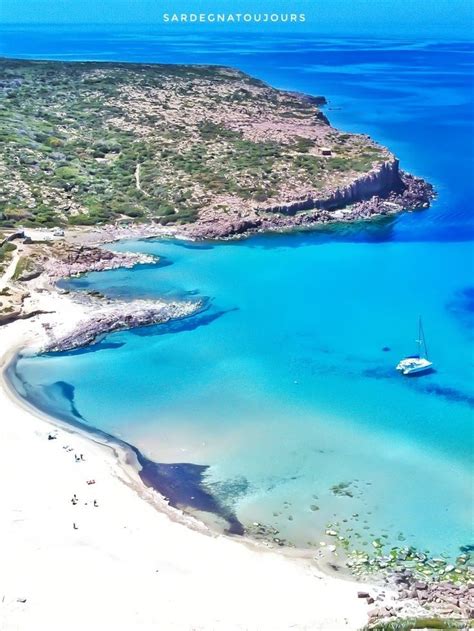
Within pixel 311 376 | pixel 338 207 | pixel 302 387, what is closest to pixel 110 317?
pixel 311 376

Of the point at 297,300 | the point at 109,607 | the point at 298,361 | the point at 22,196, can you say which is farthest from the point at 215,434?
the point at 22,196

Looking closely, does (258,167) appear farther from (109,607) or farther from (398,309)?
(109,607)

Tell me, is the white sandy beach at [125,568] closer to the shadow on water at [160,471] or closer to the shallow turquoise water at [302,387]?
the shadow on water at [160,471]

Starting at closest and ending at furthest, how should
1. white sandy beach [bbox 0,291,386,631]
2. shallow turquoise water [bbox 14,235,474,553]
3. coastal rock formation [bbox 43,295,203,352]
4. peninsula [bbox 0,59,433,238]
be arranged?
1. white sandy beach [bbox 0,291,386,631]
2. shallow turquoise water [bbox 14,235,474,553]
3. coastal rock formation [bbox 43,295,203,352]
4. peninsula [bbox 0,59,433,238]

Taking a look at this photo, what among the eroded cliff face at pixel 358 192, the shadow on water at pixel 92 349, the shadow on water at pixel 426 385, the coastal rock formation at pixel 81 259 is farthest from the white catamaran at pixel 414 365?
the eroded cliff face at pixel 358 192

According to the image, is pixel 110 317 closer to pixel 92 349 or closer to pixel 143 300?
pixel 92 349

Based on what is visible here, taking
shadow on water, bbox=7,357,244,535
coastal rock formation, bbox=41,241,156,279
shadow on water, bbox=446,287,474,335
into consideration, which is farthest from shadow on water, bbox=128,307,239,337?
shadow on water, bbox=446,287,474,335

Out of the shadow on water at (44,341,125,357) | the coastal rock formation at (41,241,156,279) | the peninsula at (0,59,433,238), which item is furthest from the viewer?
the peninsula at (0,59,433,238)

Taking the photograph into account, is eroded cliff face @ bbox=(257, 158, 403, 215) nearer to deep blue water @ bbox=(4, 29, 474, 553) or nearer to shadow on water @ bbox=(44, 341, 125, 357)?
deep blue water @ bbox=(4, 29, 474, 553)
